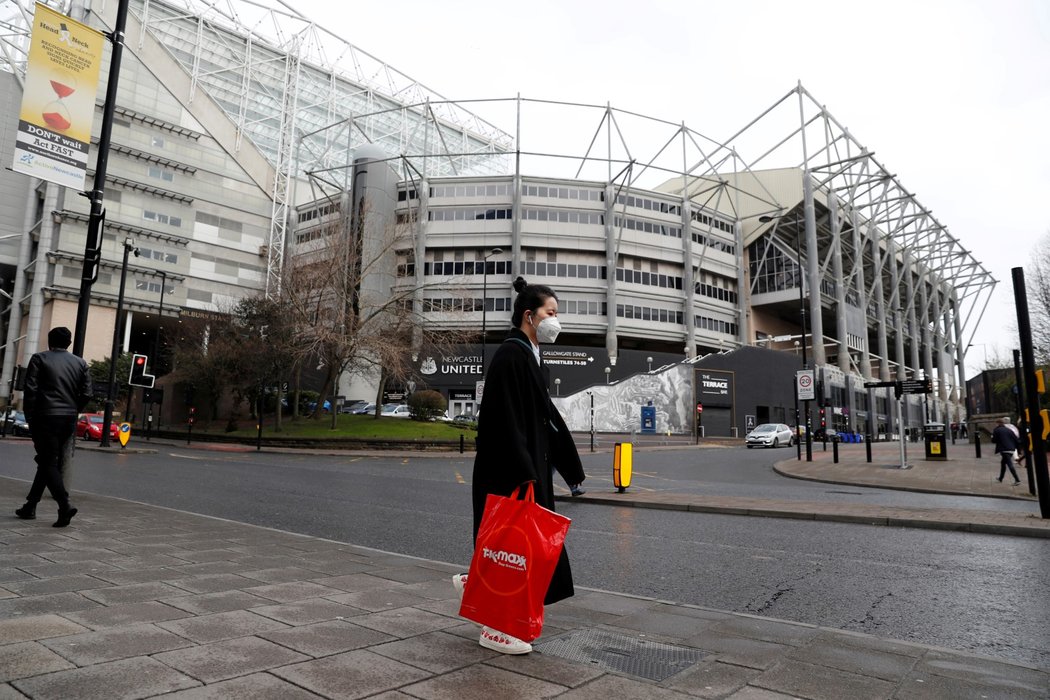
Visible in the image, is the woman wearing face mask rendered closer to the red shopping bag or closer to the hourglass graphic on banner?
the red shopping bag

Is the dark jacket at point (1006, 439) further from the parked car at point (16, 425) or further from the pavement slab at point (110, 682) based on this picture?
the parked car at point (16, 425)

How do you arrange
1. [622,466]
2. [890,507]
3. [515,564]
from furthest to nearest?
[622,466], [890,507], [515,564]

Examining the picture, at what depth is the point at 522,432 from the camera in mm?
3314

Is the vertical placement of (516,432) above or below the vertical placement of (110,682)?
above

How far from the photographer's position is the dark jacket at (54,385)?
630 cm

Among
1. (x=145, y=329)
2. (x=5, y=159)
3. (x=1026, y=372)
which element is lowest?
(x=1026, y=372)

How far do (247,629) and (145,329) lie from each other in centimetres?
6501

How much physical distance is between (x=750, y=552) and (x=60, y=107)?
9015 millimetres

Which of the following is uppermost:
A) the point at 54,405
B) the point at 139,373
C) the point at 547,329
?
the point at 139,373

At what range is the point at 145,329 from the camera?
2335 inches

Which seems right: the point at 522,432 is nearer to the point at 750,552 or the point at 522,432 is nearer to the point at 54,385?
the point at 750,552

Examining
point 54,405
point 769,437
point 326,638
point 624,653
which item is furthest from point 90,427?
point 769,437

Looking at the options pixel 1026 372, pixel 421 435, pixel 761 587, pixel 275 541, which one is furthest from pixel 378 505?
pixel 421 435

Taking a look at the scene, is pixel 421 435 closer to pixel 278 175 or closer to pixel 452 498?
pixel 452 498
